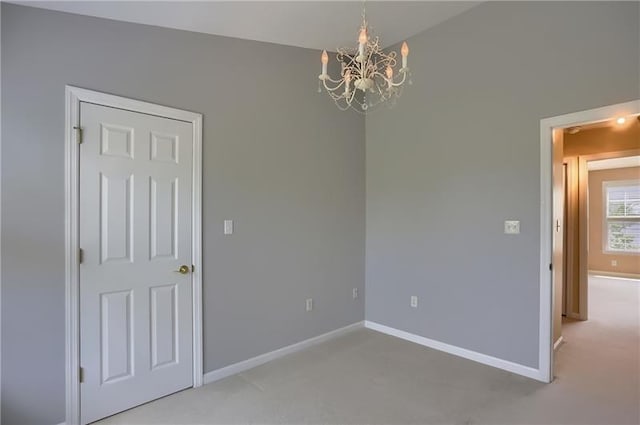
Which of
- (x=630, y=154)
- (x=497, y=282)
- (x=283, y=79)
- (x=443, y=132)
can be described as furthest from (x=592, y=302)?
(x=283, y=79)

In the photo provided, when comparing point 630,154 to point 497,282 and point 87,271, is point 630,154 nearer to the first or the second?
point 497,282

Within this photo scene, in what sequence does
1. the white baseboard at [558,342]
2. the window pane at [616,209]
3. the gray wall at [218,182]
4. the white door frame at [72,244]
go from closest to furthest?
the gray wall at [218,182] → the white door frame at [72,244] → the white baseboard at [558,342] → the window pane at [616,209]

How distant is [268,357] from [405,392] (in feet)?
4.39

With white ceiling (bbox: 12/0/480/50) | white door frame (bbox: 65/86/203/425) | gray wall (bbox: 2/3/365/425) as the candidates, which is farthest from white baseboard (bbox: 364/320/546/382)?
white ceiling (bbox: 12/0/480/50)

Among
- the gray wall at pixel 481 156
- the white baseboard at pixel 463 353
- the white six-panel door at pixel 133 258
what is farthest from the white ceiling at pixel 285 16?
the white baseboard at pixel 463 353

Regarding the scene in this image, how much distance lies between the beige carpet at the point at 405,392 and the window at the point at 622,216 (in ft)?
18.5

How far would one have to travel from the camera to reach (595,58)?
2523mm

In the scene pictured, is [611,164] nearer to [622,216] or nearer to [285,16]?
[622,216]

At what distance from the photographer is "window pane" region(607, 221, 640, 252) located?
760 centimetres

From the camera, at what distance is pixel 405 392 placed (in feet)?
8.61

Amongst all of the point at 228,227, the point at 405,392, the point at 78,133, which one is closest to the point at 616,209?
the point at 405,392

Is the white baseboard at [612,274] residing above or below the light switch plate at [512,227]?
below

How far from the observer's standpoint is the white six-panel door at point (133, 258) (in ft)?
7.34

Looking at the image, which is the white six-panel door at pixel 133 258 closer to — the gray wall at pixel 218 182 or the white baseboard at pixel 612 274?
the gray wall at pixel 218 182
